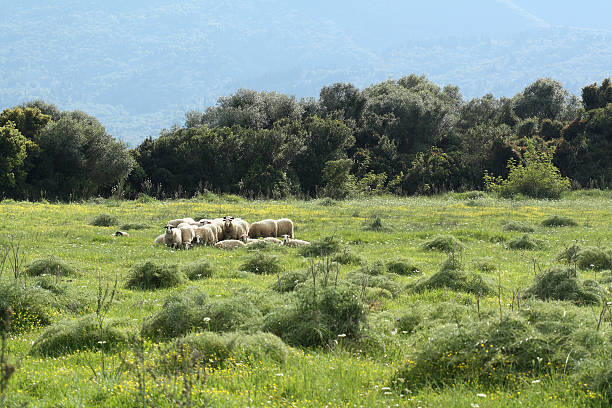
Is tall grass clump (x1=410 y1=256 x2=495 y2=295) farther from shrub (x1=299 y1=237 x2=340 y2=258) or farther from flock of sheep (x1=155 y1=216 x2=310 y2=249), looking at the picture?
flock of sheep (x1=155 y1=216 x2=310 y2=249)

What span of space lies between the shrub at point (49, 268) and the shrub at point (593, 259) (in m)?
14.1

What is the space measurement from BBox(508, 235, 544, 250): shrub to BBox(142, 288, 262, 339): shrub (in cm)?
1360

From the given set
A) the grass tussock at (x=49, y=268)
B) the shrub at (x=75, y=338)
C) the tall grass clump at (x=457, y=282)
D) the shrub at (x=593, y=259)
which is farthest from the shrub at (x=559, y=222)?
the shrub at (x=75, y=338)

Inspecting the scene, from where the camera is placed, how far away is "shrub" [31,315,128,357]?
8.31 m

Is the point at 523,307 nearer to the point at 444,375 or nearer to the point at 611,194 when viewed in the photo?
the point at 444,375

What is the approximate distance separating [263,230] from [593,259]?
13.1 m

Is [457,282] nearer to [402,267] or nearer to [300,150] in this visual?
[402,267]

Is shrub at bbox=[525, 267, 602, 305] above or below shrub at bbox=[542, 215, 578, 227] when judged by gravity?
above

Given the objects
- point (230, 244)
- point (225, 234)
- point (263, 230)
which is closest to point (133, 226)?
point (225, 234)

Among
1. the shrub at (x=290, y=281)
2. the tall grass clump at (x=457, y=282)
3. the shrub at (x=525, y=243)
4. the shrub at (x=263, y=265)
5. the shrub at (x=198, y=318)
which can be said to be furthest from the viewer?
the shrub at (x=525, y=243)

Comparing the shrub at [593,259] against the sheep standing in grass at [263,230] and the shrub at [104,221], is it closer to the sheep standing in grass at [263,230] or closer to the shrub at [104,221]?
the sheep standing in grass at [263,230]

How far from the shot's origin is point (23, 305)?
9992 millimetres

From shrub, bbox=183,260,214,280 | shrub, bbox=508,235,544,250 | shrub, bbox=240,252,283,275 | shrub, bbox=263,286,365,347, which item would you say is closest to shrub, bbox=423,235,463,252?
shrub, bbox=508,235,544,250

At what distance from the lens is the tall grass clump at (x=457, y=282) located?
12.2 m
